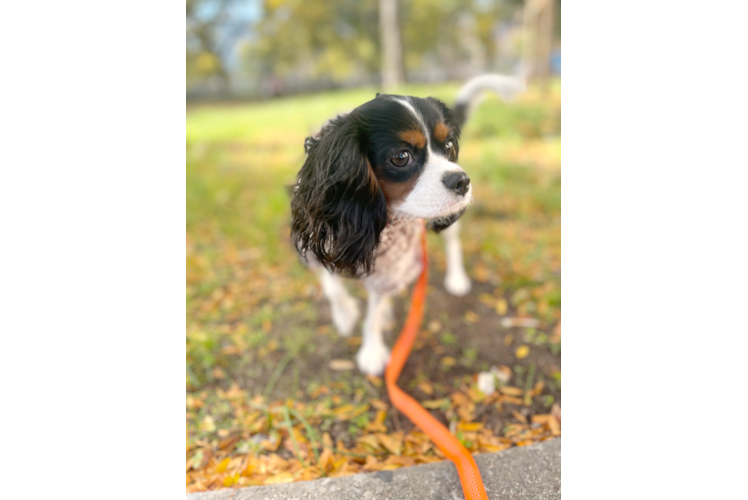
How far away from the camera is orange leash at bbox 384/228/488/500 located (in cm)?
139

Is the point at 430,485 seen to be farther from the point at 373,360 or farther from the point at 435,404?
the point at 373,360

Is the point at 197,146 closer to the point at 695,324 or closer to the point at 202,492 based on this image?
the point at 202,492

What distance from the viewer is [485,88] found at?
7.93 ft

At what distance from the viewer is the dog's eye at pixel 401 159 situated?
1469 mm

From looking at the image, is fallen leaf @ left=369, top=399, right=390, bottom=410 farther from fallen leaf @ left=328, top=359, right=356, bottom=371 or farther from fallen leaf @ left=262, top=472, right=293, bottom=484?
fallen leaf @ left=262, top=472, right=293, bottom=484

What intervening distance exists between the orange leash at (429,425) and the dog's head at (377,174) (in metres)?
0.55

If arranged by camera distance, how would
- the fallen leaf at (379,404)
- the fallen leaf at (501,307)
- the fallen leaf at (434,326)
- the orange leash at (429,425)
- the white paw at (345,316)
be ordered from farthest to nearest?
1. the fallen leaf at (501,307)
2. the fallen leaf at (434,326)
3. the white paw at (345,316)
4. the fallen leaf at (379,404)
5. the orange leash at (429,425)

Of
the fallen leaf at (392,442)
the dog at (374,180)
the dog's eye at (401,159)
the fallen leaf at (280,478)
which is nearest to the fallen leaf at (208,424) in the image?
the fallen leaf at (280,478)

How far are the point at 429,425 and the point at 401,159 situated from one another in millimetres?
1007

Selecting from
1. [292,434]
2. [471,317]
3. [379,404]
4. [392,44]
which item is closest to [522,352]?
[471,317]

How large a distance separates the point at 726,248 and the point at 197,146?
5.21 metres

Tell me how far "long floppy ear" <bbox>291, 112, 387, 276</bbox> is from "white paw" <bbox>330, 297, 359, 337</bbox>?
2.70 ft

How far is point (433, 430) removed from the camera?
5.38 feet

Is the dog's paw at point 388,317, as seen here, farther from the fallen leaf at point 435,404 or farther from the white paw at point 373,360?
the fallen leaf at point 435,404
